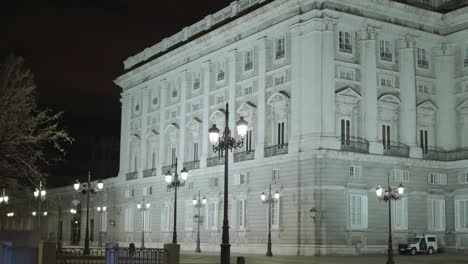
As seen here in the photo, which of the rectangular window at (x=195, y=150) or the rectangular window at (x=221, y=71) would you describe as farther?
the rectangular window at (x=195, y=150)

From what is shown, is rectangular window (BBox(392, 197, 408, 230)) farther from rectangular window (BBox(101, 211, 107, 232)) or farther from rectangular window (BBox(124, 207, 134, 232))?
rectangular window (BBox(101, 211, 107, 232))

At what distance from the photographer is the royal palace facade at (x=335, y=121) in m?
57.8

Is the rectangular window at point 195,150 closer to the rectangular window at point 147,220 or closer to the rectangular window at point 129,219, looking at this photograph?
the rectangular window at point 147,220

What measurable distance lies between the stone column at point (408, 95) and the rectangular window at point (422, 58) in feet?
4.41

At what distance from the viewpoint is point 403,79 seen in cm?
6319

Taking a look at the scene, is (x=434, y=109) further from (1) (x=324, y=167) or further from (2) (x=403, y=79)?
(1) (x=324, y=167)

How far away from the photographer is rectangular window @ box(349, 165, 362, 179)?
58.2m

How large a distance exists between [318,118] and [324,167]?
376 centimetres

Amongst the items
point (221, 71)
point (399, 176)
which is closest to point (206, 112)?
point (221, 71)

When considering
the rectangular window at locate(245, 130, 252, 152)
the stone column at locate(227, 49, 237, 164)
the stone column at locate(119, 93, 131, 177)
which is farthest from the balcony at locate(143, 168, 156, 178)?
the rectangular window at locate(245, 130, 252, 152)

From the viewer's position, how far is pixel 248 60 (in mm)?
68188

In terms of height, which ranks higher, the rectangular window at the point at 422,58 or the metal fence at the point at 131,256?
the rectangular window at the point at 422,58

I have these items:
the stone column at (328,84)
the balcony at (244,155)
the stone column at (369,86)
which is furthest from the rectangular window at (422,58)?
the balcony at (244,155)

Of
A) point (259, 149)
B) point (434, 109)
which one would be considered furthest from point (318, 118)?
point (434, 109)
